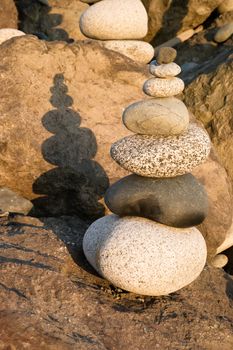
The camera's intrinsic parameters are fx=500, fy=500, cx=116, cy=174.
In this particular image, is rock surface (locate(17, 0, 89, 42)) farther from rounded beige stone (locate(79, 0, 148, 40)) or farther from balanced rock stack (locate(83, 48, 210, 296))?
balanced rock stack (locate(83, 48, 210, 296))

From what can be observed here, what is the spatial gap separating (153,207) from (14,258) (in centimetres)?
140

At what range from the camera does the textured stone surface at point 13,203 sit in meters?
6.19

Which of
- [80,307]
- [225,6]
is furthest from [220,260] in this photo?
[225,6]

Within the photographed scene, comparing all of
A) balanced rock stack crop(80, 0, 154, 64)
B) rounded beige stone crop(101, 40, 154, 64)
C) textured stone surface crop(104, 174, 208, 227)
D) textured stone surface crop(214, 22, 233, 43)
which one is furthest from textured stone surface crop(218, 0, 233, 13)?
textured stone surface crop(104, 174, 208, 227)

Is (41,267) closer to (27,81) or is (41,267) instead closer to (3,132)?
(3,132)

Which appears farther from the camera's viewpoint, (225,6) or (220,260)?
(225,6)

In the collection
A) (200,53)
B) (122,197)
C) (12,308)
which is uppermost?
(122,197)

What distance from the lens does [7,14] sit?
39.4 ft

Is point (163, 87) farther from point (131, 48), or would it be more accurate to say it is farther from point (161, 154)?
point (131, 48)

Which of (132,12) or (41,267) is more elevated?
(132,12)

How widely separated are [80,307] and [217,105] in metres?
5.32

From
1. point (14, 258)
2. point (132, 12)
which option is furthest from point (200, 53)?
point (14, 258)

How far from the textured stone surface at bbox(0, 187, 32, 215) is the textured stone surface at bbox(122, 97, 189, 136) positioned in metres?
2.07

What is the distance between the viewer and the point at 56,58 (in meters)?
7.14
